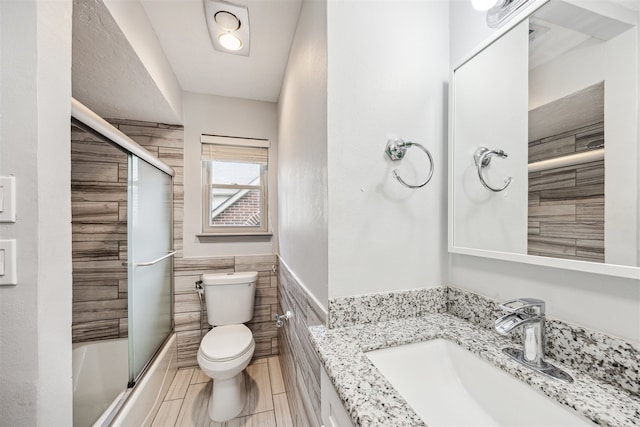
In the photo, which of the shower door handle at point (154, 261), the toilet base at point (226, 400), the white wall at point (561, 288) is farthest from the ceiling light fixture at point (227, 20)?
the toilet base at point (226, 400)

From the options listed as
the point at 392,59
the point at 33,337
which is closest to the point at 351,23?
the point at 392,59

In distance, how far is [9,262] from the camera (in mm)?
622

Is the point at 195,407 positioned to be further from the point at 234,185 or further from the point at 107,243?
the point at 234,185

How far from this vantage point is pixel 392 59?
0.96 m

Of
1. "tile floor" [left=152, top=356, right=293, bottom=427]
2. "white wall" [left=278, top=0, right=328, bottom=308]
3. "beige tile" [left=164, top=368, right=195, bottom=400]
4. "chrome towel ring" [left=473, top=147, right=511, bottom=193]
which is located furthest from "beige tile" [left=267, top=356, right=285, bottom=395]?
"chrome towel ring" [left=473, top=147, right=511, bottom=193]

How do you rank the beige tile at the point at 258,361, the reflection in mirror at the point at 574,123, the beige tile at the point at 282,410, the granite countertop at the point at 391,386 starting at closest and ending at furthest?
the granite countertop at the point at 391,386, the reflection in mirror at the point at 574,123, the beige tile at the point at 282,410, the beige tile at the point at 258,361

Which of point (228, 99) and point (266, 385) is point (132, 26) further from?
point (266, 385)

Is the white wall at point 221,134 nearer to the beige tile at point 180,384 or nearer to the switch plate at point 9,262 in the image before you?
the beige tile at point 180,384

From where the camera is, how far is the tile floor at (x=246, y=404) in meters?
1.54

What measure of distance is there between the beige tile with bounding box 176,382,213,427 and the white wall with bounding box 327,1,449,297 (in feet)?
4.89

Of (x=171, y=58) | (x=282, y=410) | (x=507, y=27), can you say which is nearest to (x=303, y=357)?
(x=282, y=410)

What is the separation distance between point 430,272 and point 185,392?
198cm

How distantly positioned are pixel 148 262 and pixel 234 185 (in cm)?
97

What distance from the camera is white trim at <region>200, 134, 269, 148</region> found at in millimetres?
2191
